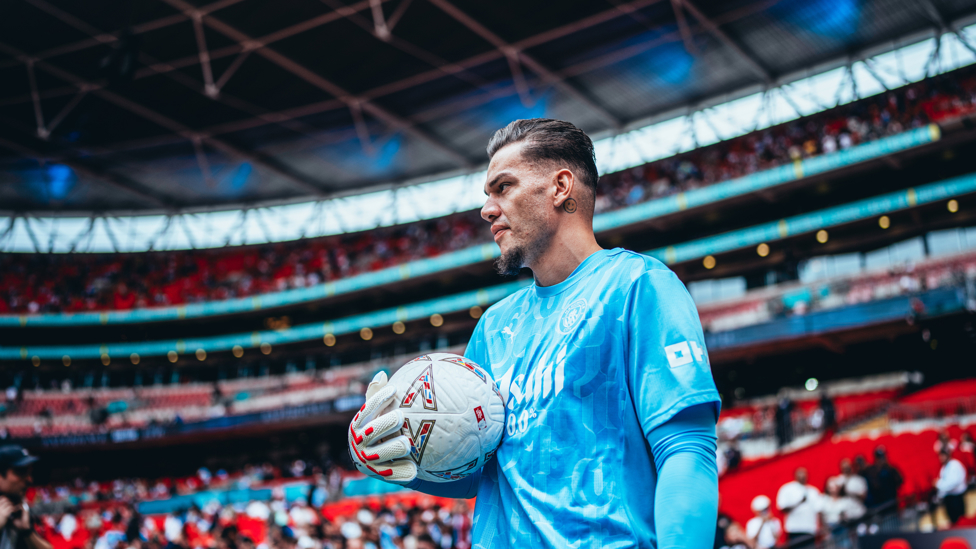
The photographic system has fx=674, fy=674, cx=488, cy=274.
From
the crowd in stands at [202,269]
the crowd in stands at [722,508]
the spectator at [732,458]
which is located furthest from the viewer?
the crowd in stands at [202,269]

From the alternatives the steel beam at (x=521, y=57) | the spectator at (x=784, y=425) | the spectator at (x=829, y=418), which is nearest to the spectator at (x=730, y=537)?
the spectator at (x=784, y=425)

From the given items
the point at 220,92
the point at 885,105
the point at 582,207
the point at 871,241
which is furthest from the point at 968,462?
the point at 220,92

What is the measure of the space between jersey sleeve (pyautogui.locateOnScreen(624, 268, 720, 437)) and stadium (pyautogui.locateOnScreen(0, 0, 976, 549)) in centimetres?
859

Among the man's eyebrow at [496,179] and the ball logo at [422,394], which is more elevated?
the man's eyebrow at [496,179]

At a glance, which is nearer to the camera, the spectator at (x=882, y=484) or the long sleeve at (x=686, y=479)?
the long sleeve at (x=686, y=479)

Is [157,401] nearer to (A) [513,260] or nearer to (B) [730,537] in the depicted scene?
(B) [730,537]

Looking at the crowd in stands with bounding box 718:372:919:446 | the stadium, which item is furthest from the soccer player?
the crowd in stands with bounding box 718:372:919:446

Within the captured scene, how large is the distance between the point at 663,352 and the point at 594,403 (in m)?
0.21

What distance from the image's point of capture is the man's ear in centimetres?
174

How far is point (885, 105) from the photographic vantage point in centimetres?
2292

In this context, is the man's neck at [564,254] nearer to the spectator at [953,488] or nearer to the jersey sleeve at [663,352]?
the jersey sleeve at [663,352]

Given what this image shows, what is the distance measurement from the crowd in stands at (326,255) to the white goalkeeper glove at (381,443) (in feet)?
74.5

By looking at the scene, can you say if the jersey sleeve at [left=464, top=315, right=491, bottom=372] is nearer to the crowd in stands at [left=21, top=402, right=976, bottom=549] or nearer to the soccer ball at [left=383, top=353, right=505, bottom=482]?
the soccer ball at [left=383, top=353, right=505, bottom=482]

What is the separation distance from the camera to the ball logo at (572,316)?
1.60 metres
